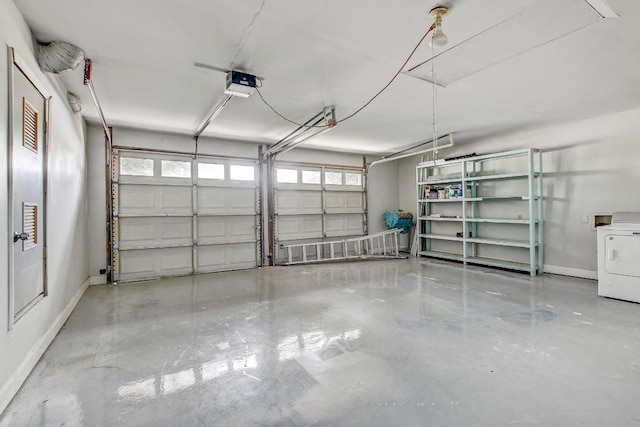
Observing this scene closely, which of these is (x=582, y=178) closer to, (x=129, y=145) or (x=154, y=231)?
(x=154, y=231)

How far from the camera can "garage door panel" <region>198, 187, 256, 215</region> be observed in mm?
5852

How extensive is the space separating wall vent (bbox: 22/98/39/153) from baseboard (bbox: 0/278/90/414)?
1.54m

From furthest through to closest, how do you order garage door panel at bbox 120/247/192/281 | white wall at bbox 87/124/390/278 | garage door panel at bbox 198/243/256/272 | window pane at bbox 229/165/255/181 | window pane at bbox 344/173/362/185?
window pane at bbox 344/173/362/185, window pane at bbox 229/165/255/181, garage door panel at bbox 198/243/256/272, garage door panel at bbox 120/247/192/281, white wall at bbox 87/124/390/278

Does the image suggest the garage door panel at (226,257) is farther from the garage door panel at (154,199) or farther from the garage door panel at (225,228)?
the garage door panel at (154,199)

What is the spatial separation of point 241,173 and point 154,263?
2.37 m

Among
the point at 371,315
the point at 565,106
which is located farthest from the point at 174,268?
the point at 565,106

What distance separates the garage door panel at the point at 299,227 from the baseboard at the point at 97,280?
321 cm

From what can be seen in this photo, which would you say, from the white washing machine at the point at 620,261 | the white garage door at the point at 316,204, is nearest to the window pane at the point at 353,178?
the white garage door at the point at 316,204

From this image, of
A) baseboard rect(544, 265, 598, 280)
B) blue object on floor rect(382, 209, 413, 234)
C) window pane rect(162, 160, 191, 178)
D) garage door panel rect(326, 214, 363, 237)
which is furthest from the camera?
blue object on floor rect(382, 209, 413, 234)

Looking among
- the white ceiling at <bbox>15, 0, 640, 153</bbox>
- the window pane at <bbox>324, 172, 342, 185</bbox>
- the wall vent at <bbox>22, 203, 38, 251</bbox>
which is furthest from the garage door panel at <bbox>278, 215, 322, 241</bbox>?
the wall vent at <bbox>22, 203, 38, 251</bbox>

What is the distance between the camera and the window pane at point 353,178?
7.61 meters

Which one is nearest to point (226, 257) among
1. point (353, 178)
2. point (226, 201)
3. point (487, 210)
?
point (226, 201)

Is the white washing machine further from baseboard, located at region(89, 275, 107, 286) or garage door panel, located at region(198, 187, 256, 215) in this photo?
baseboard, located at region(89, 275, 107, 286)

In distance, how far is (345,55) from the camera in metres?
2.81
